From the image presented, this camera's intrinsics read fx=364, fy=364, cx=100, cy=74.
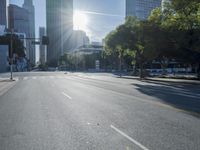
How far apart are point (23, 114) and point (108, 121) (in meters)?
3.55

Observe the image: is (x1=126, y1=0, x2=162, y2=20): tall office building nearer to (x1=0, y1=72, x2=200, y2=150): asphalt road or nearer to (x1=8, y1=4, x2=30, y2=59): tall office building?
(x1=8, y1=4, x2=30, y2=59): tall office building

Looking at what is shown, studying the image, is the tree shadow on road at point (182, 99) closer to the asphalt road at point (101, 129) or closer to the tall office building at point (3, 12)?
the asphalt road at point (101, 129)

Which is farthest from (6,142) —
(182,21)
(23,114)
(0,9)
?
(0,9)

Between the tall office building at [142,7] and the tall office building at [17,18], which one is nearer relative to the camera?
the tall office building at [17,18]

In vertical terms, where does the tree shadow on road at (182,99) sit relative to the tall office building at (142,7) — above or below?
below

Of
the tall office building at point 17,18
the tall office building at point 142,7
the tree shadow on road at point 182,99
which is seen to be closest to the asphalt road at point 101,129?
the tree shadow on road at point 182,99

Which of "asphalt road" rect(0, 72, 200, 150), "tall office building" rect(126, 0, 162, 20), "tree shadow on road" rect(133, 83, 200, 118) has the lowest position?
"tree shadow on road" rect(133, 83, 200, 118)

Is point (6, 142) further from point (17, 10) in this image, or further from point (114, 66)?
point (114, 66)

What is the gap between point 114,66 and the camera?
15288 centimetres

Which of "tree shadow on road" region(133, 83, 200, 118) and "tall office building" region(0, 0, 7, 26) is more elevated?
"tall office building" region(0, 0, 7, 26)

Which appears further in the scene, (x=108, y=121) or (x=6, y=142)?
(x=108, y=121)

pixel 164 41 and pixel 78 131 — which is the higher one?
pixel 164 41

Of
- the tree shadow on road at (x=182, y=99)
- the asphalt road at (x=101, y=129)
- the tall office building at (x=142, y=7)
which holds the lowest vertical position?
the tree shadow on road at (x=182, y=99)

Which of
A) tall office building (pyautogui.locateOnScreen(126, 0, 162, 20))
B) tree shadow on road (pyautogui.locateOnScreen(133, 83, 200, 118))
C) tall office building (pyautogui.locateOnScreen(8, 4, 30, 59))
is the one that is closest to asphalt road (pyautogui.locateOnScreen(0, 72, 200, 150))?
tree shadow on road (pyautogui.locateOnScreen(133, 83, 200, 118))
